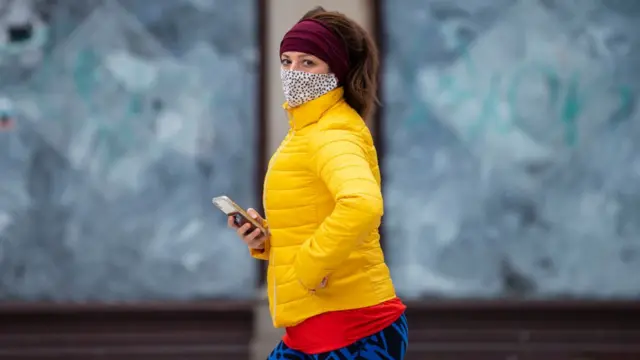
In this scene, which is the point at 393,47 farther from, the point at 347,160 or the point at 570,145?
the point at 347,160

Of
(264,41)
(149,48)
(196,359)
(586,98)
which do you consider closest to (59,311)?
(196,359)

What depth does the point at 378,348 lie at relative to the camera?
268cm

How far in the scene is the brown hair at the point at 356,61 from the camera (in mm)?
2795

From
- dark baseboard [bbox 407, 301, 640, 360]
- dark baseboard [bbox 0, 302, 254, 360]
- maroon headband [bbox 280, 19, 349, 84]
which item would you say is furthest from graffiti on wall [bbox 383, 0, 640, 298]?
maroon headband [bbox 280, 19, 349, 84]

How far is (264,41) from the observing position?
225 inches

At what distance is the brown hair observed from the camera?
2.79 m

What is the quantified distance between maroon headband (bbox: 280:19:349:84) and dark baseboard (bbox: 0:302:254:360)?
3.17 meters

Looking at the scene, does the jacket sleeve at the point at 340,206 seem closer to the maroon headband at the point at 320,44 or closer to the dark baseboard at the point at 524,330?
the maroon headband at the point at 320,44

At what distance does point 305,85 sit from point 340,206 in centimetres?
55

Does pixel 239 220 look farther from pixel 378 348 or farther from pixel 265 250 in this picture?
pixel 378 348

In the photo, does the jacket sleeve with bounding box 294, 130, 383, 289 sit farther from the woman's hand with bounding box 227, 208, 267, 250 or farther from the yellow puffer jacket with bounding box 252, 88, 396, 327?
the woman's hand with bounding box 227, 208, 267, 250

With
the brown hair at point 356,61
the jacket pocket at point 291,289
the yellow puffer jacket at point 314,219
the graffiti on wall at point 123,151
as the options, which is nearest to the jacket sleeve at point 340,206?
the yellow puffer jacket at point 314,219

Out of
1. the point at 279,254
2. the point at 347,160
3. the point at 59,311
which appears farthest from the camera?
the point at 59,311

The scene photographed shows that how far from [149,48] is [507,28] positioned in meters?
2.42
